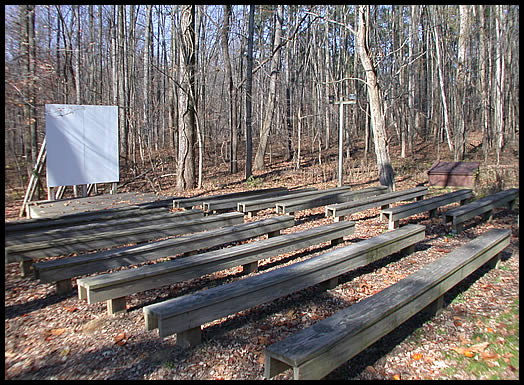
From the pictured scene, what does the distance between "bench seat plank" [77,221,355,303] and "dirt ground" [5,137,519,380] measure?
0.33m

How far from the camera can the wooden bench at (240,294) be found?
10.3ft

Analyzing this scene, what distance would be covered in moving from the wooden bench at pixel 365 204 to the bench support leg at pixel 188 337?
4415 millimetres

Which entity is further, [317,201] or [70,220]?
[317,201]

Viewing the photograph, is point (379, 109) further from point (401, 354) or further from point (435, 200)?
point (401, 354)

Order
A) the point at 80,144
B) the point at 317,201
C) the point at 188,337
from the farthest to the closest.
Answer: the point at 80,144 < the point at 317,201 < the point at 188,337

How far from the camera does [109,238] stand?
18.3 ft

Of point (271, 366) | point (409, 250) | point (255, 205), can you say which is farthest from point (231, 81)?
point (271, 366)

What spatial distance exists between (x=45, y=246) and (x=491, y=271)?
18.5ft

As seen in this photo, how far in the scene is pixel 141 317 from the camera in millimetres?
3984

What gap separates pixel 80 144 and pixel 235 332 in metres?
7.10

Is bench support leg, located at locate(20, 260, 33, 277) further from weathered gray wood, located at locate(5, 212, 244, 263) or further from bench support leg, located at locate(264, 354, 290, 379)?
bench support leg, located at locate(264, 354, 290, 379)

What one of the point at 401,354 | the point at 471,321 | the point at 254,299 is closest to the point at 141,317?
the point at 254,299

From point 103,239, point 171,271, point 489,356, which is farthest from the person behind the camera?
point 103,239

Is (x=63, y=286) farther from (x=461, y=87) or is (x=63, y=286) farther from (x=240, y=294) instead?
(x=461, y=87)
